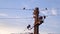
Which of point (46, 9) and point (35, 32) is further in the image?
point (35, 32)

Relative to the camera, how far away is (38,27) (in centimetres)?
4219

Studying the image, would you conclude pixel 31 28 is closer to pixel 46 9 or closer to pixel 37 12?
pixel 37 12

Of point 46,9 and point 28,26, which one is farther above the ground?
point 46,9

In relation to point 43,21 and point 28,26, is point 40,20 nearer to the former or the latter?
point 43,21

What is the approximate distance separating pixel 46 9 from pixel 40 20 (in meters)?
3.42

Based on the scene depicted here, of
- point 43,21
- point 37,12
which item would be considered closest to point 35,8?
point 37,12

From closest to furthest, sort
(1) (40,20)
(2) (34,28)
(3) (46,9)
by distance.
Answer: (3) (46,9), (1) (40,20), (2) (34,28)

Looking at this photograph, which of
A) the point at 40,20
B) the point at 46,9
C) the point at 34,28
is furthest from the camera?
→ the point at 34,28

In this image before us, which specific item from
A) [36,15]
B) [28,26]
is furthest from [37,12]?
[28,26]

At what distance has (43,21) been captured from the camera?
39344 millimetres

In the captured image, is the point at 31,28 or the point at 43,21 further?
the point at 31,28

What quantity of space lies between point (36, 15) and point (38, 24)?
1.91 m

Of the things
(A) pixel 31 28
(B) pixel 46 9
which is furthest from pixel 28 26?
(B) pixel 46 9

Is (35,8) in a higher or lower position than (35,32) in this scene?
higher
